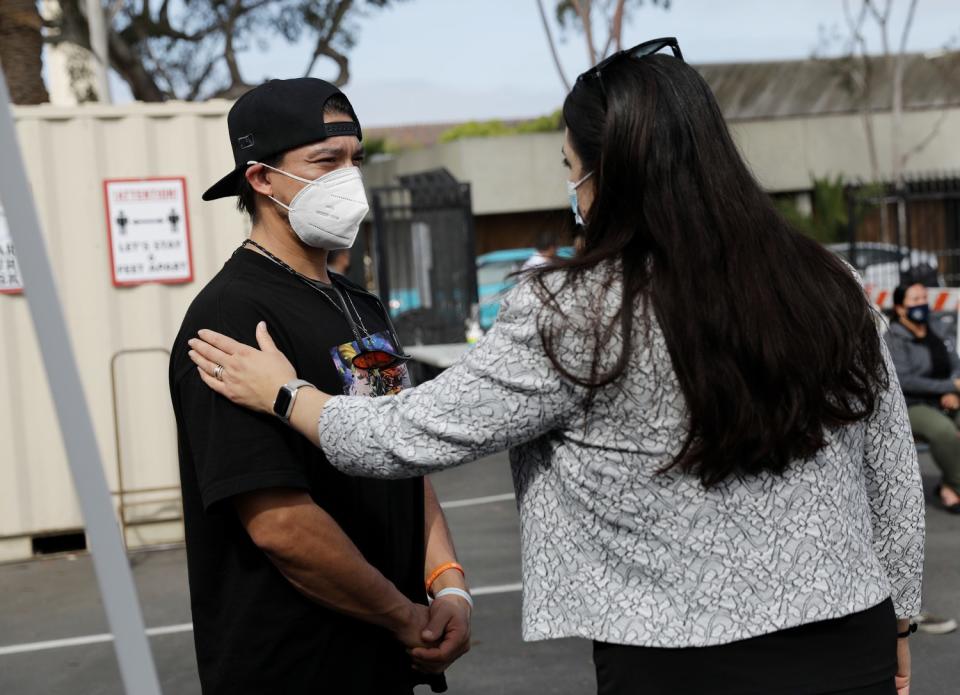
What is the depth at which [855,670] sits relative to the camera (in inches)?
82.9

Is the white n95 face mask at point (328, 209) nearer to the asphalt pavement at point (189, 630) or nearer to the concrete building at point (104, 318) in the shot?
the asphalt pavement at point (189, 630)

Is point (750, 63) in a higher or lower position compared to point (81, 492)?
higher

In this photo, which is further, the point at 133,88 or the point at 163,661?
the point at 133,88

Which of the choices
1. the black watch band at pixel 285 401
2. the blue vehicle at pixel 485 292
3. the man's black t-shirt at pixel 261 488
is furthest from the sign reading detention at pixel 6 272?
the black watch band at pixel 285 401

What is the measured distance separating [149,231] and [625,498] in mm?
6599

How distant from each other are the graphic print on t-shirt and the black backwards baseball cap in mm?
447

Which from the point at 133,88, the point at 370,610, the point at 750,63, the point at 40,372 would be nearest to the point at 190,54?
the point at 133,88

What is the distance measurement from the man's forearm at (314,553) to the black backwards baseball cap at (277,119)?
2.45 ft

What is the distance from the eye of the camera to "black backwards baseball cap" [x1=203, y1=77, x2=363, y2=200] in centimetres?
262

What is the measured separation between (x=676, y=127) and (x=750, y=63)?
32529 millimetres

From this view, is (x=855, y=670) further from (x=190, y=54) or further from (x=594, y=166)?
(x=190, y=54)

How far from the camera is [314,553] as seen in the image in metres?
2.33

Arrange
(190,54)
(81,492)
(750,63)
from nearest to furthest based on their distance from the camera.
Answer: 1. (81,492)
2. (190,54)
3. (750,63)

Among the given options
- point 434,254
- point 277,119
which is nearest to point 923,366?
point 277,119
